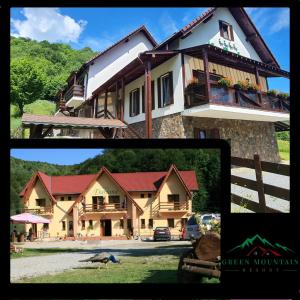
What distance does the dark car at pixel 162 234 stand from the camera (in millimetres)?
2113

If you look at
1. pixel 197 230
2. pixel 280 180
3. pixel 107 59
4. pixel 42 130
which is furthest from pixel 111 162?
pixel 280 180

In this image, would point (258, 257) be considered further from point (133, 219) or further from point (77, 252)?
point (77, 252)

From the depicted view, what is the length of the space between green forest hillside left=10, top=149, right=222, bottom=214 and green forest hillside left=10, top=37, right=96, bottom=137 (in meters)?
0.23

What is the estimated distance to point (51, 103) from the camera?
2.34 metres

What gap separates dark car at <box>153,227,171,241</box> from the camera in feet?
6.93

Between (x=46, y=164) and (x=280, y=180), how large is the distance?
1.16 m

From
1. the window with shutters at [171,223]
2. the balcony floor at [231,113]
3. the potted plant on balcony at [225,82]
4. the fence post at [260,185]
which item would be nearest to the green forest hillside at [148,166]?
the window with shutters at [171,223]

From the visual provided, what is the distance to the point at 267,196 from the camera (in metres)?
2.17

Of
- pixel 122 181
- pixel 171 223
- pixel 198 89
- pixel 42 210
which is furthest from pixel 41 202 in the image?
pixel 198 89

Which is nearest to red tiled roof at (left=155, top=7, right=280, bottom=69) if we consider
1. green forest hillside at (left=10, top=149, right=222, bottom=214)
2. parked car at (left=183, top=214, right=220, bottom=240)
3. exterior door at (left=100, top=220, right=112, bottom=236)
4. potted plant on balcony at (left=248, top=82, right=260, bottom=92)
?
potted plant on balcony at (left=248, top=82, right=260, bottom=92)

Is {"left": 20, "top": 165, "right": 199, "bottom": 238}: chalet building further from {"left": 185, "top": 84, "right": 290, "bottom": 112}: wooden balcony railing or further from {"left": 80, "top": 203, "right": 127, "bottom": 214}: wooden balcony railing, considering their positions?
{"left": 185, "top": 84, "right": 290, "bottom": 112}: wooden balcony railing

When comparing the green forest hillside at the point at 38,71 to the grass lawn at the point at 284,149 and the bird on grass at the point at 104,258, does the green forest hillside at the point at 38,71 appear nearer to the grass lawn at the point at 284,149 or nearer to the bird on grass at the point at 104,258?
the bird on grass at the point at 104,258

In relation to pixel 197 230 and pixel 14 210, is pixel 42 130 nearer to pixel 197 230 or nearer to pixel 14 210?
pixel 14 210

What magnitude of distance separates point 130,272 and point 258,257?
62 centimetres
